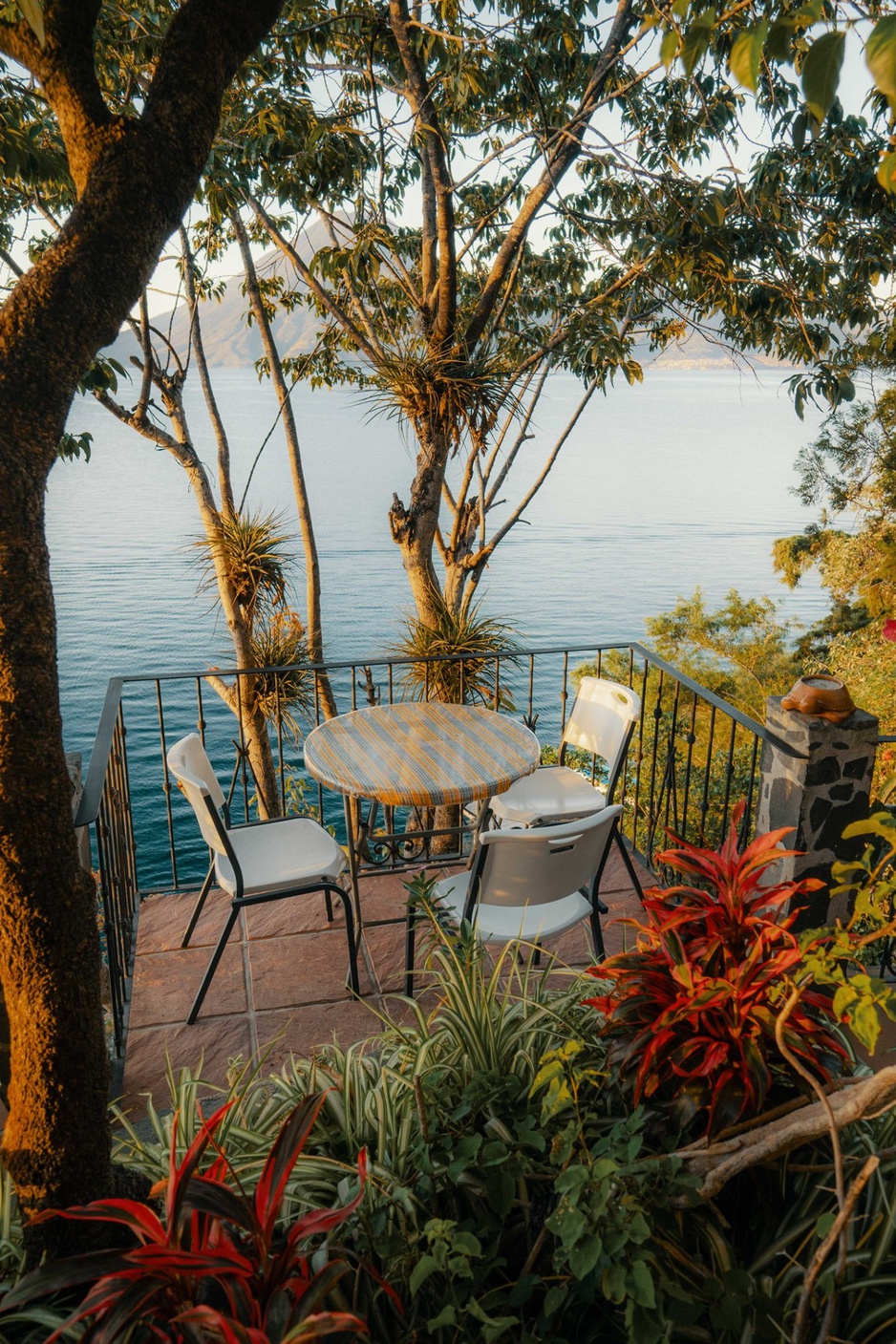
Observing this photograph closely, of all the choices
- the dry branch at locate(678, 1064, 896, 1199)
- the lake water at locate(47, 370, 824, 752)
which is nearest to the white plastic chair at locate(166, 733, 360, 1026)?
the dry branch at locate(678, 1064, 896, 1199)

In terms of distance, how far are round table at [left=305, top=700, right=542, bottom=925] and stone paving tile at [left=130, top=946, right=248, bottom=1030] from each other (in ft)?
1.67

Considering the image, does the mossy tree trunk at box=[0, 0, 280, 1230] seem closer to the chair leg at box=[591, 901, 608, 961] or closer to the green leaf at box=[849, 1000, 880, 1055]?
the green leaf at box=[849, 1000, 880, 1055]

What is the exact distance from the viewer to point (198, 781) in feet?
8.72

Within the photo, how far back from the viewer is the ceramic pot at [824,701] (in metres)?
2.80

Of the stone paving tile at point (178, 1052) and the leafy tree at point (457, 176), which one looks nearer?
the stone paving tile at point (178, 1052)

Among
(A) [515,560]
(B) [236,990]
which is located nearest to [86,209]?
(B) [236,990]

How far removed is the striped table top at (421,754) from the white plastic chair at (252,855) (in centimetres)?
28

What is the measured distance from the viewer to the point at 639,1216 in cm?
136

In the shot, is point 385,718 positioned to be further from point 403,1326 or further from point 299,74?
point 299,74

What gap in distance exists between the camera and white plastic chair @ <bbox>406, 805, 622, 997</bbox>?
2379 mm

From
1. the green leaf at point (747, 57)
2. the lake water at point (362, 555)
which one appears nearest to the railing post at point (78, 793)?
the green leaf at point (747, 57)

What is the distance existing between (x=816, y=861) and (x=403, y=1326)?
6.54ft

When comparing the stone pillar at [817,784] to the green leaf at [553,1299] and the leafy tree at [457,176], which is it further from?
the leafy tree at [457,176]

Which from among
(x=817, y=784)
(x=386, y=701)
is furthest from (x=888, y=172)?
(x=386, y=701)
